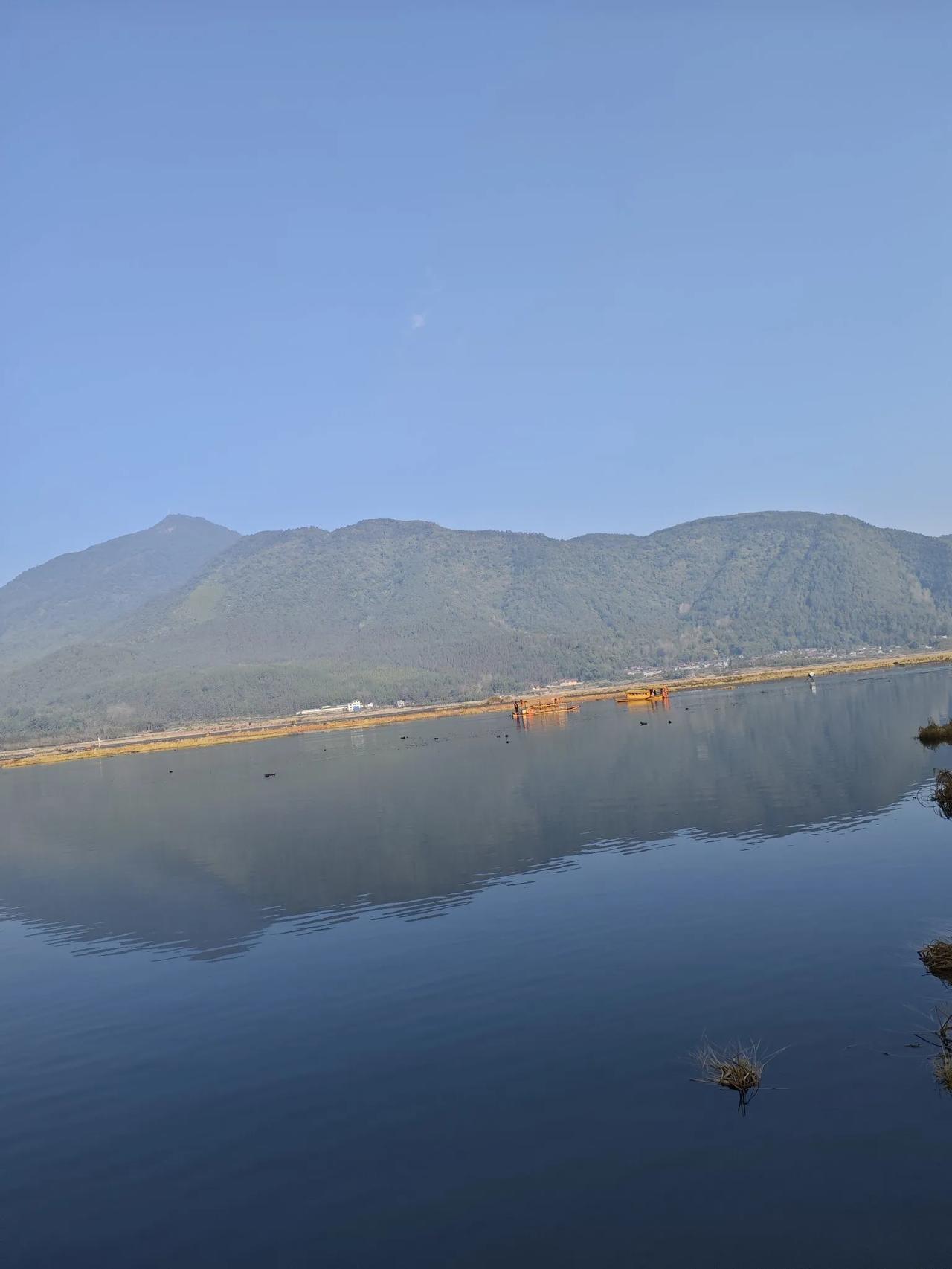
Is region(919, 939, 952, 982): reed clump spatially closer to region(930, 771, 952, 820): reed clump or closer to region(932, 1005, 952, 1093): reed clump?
region(932, 1005, 952, 1093): reed clump

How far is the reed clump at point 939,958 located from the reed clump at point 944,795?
19549mm

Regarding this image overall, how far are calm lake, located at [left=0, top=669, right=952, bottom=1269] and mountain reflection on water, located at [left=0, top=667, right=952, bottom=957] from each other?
1.42 ft

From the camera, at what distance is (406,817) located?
183ft

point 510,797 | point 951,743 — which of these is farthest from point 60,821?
point 951,743

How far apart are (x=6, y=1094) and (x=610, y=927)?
1575 cm

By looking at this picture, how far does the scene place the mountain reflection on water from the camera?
122ft

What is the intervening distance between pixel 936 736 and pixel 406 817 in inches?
1415

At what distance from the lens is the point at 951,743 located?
62.3 meters

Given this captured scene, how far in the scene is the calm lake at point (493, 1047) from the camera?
1318 centimetres

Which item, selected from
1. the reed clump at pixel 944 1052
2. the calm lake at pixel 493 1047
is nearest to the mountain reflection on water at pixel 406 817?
the calm lake at pixel 493 1047

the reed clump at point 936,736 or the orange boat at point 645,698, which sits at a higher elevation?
the orange boat at point 645,698

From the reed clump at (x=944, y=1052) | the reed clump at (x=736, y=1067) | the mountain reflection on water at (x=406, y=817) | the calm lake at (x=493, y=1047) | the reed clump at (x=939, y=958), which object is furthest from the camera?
the mountain reflection on water at (x=406, y=817)

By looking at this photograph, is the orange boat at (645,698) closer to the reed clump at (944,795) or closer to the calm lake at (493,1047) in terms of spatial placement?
the calm lake at (493,1047)

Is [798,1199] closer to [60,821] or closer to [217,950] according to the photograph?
[217,950]
